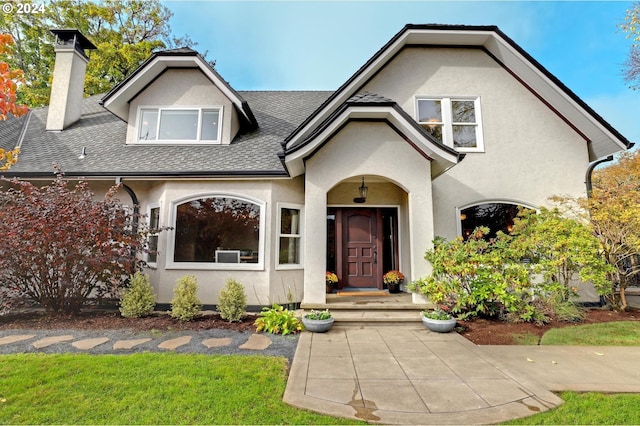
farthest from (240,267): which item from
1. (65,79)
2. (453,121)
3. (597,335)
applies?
(65,79)

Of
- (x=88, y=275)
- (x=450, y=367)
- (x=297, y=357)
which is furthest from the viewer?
(x=88, y=275)

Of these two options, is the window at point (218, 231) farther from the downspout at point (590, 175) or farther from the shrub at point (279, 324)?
the downspout at point (590, 175)

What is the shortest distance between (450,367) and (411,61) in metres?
8.23

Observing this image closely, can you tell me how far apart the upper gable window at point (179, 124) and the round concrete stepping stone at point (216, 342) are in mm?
5905

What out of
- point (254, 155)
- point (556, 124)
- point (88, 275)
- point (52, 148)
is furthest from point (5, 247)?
point (556, 124)

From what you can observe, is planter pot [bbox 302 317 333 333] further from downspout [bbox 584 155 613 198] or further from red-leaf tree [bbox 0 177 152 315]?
downspout [bbox 584 155 613 198]

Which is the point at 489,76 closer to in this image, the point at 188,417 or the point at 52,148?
the point at 188,417

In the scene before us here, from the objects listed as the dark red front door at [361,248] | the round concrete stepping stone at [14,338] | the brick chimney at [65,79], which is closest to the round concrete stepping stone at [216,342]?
the round concrete stepping stone at [14,338]

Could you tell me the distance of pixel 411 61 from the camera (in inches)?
348

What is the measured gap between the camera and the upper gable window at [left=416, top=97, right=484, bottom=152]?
8578 mm

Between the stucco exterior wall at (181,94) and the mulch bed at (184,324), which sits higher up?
the stucco exterior wall at (181,94)

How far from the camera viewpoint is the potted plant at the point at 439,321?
5.66 metres

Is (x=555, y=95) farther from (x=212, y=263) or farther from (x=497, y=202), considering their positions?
(x=212, y=263)

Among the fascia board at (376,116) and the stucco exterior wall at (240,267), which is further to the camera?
the stucco exterior wall at (240,267)
